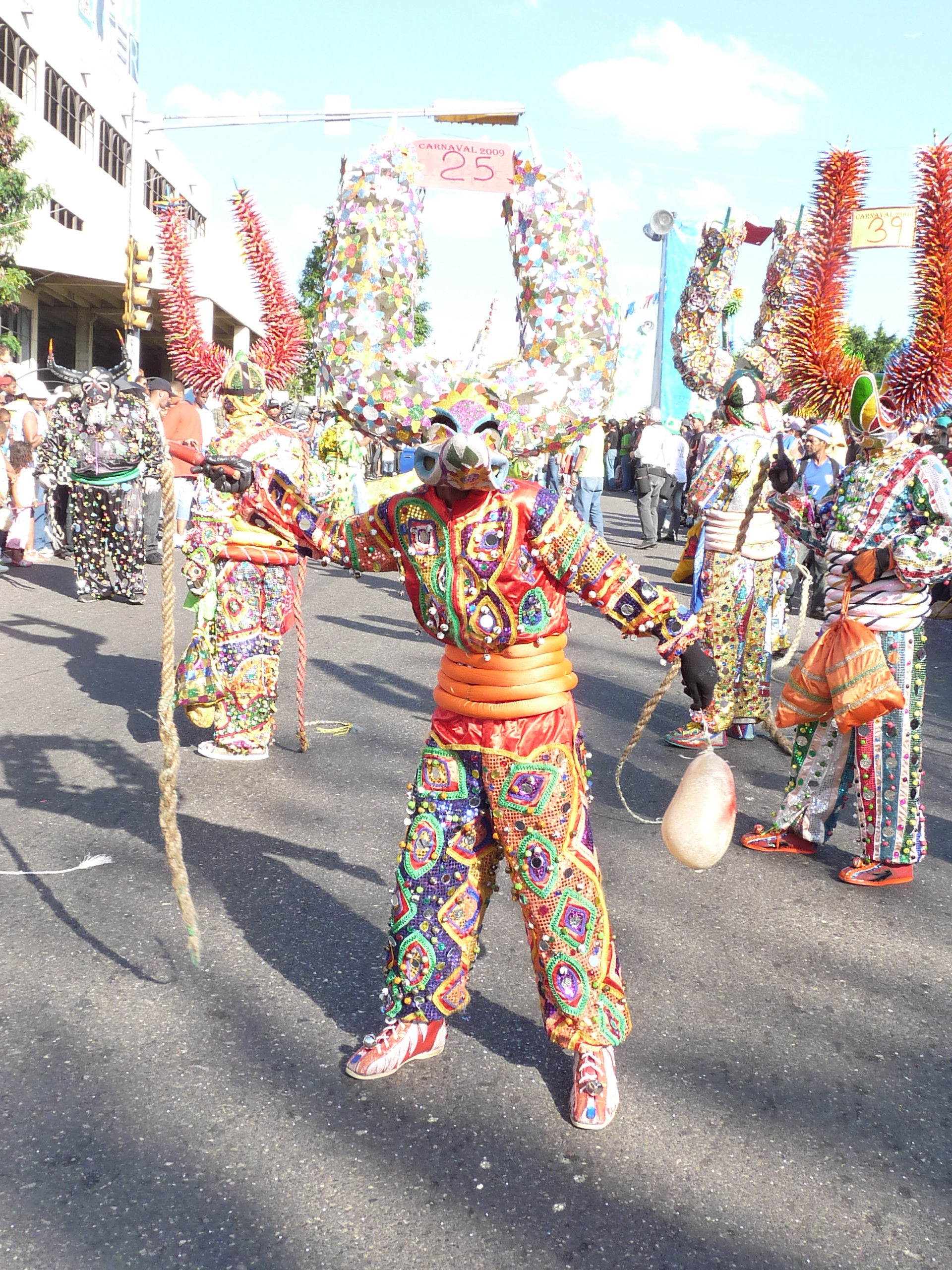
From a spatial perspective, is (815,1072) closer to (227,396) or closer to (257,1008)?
(257,1008)

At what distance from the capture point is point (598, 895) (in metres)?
2.71

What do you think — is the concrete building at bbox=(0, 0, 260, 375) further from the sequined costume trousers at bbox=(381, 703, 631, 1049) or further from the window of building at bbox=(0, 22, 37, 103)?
the sequined costume trousers at bbox=(381, 703, 631, 1049)

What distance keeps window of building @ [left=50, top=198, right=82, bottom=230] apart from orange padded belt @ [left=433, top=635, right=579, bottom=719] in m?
25.8

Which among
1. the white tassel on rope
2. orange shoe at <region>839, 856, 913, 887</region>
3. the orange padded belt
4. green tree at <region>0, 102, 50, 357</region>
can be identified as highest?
green tree at <region>0, 102, 50, 357</region>

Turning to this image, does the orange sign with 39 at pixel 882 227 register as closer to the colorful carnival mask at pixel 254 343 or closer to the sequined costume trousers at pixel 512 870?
the sequined costume trousers at pixel 512 870

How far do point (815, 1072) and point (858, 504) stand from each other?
2103mm

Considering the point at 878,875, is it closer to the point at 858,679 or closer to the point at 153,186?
the point at 858,679

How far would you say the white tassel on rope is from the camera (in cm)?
394

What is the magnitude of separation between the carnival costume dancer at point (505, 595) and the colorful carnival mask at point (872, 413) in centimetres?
171

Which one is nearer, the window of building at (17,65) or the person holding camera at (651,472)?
the person holding camera at (651,472)

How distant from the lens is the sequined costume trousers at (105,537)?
19.0 feet

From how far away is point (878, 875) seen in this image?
4195mm

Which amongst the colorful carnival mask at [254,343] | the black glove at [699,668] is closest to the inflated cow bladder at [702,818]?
the black glove at [699,668]

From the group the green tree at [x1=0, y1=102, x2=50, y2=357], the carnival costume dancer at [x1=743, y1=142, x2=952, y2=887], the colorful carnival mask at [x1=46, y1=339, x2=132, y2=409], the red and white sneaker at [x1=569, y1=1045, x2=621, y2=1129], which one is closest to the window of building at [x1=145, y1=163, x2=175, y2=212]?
the green tree at [x1=0, y1=102, x2=50, y2=357]
